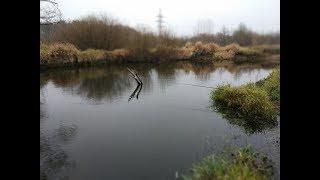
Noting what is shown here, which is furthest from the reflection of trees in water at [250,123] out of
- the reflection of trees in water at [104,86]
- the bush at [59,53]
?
the bush at [59,53]

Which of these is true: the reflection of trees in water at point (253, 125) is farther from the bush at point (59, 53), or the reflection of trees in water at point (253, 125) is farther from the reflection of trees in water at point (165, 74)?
the bush at point (59, 53)

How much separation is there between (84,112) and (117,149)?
151 inches

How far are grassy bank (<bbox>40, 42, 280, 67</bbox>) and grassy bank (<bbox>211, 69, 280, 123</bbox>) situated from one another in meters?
3.70

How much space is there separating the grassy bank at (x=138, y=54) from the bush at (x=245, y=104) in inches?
158

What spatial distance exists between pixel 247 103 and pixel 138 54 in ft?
39.6

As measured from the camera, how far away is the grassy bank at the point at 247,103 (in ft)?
32.1

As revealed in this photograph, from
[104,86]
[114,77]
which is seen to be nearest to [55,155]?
[104,86]

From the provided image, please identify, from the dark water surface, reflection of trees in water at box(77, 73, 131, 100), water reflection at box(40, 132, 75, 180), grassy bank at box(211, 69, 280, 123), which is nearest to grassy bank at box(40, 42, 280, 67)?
the dark water surface

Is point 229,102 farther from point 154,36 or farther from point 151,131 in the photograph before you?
point 154,36

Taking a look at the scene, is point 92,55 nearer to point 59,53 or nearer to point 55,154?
point 59,53

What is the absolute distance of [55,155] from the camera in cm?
707

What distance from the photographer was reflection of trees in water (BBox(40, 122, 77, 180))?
6.19 metres

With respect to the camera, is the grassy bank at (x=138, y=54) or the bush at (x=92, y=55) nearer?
the grassy bank at (x=138, y=54)
